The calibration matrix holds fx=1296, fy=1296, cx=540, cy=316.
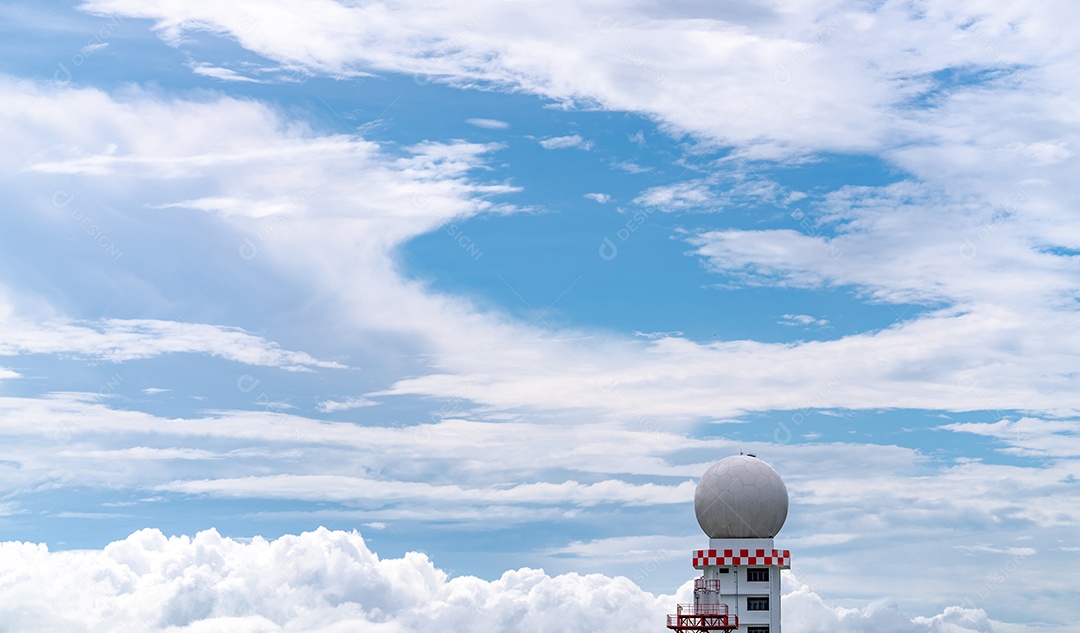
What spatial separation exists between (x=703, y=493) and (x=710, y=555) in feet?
15.7

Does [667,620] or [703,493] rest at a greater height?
[703,493]

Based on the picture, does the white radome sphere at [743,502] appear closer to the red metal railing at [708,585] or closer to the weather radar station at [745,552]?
the weather radar station at [745,552]

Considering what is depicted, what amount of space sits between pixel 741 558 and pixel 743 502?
13.8ft

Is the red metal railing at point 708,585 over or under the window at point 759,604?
over

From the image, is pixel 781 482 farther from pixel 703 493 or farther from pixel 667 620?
pixel 667 620

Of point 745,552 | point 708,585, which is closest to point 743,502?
point 745,552

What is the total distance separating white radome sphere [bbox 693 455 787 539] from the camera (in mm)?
98250

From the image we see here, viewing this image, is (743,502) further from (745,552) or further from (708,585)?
(708,585)

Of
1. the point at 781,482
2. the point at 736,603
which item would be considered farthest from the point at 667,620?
the point at 781,482

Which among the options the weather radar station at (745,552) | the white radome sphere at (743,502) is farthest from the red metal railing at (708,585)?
the white radome sphere at (743,502)

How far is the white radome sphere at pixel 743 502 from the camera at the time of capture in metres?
98.2

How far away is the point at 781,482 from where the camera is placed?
9962 centimetres

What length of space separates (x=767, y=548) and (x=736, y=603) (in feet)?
15.7

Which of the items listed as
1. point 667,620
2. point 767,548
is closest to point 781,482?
point 767,548
